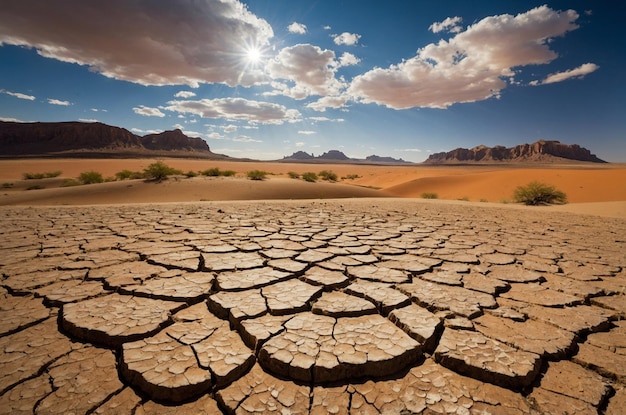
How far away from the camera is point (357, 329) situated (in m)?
1.43

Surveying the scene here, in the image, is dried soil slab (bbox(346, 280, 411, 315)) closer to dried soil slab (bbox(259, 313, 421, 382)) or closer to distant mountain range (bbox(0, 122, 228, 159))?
dried soil slab (bbox(259, 313, 421, 382))

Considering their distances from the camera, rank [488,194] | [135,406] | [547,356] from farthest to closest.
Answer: [488,194], [547,356], [135,406]

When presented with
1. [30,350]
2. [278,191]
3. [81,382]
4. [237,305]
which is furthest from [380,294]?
[278,191]

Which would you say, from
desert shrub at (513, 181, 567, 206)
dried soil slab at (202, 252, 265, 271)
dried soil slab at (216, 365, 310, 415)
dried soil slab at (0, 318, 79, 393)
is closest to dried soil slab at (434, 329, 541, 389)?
dried soil slab at (216, 365, 310, 415)

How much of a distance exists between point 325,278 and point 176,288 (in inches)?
41.3

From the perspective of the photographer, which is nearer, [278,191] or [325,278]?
[325,278]

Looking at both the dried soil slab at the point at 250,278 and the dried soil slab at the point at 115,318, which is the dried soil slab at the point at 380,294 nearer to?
the dried soil slab at the point at 250,278

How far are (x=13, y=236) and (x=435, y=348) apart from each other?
14.7ft

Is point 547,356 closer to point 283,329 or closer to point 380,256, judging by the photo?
point 283,329

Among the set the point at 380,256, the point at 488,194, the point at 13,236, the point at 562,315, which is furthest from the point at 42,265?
Result: the point at 488,194

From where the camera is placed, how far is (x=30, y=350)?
125cm

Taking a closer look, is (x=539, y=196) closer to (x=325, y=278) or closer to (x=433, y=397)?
(x=325, y=278)

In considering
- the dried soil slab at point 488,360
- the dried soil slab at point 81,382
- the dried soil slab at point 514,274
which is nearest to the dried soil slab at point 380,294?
the dried soil slab at point 488,360

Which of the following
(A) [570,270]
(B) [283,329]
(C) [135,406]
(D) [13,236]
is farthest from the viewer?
(D) [13,236]
